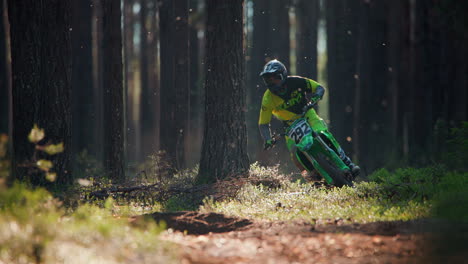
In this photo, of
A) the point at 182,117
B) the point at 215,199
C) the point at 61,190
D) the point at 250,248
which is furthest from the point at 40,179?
the point at 250,248

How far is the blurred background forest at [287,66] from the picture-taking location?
11.6 m

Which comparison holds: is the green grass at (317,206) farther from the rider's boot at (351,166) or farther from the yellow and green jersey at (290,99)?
the yellow and green jersey at (290,99)

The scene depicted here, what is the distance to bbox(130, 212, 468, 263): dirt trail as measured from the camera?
16.9 feet

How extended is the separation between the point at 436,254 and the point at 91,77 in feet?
55.7

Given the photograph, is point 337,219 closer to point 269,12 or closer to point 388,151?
point 388,151

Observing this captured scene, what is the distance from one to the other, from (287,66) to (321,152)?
1179 cm

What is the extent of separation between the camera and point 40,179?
11406 mm

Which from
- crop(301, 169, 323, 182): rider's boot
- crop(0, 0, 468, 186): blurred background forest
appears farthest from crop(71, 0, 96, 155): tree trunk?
crop(301, 169, 323, 182): rider's boot

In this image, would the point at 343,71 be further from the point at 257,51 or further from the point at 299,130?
the point at 299,130

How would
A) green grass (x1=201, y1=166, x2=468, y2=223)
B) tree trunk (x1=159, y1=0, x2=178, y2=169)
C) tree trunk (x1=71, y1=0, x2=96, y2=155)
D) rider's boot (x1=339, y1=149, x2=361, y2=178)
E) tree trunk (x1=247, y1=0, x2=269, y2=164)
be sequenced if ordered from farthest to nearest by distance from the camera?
tree trunk (x1=247, y1=0, x2=269, y2=164), tree trunk (x1=71, y1=0, x2=96, y2=155), tree trunk (x1=159, y1=0, x2=178, y2=169), rider's boot (x1=339, y1=149, x2=361, y2=178), green grass (x1=201, y1=166, x2=468, y2=223)

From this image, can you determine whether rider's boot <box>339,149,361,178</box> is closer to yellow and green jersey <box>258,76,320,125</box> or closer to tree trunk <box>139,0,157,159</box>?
yellow and green jersey <box>258,76,320,125</box>

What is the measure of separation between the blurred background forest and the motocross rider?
4.42 ft

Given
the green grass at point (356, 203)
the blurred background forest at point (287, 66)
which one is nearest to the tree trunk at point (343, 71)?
the blurred background forest at point (287, 66)

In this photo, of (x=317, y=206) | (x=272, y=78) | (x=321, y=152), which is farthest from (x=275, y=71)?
(x=317, y=206)
